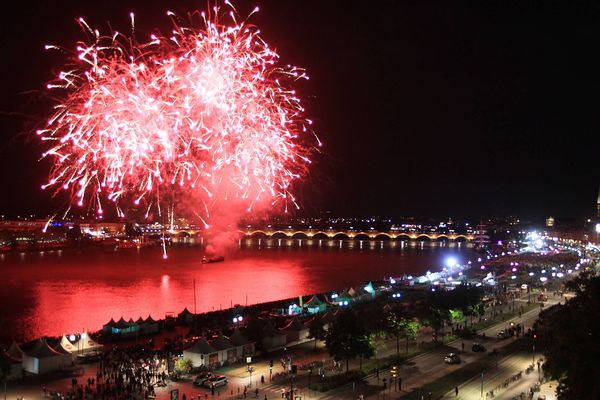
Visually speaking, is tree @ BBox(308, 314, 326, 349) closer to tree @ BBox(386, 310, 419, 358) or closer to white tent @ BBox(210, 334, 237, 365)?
tree @ BBox(386, 310, 419, 358)

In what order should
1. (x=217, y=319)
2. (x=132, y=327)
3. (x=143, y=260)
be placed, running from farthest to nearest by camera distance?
(x=143, y=260) < (x=217, y=319) < (x=132, y=327)

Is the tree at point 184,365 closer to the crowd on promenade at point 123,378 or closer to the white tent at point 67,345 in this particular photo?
the crowd on promenade at point 123,378

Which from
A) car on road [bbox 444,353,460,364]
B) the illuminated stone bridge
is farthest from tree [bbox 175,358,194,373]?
the illuminated stone bridge

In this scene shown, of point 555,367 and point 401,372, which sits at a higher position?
point 555,367

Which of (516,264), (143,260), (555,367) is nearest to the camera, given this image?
(555,367)

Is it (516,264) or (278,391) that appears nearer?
(278,391)

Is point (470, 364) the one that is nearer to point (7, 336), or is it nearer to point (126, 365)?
point (126, 365)

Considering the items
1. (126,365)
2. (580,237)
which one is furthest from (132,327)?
(580,237)
